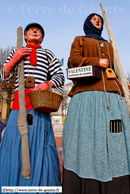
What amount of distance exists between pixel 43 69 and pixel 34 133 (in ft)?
2.65

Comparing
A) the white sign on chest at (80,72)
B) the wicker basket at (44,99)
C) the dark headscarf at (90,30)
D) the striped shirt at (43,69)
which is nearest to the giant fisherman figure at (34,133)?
the striped shirt at (43,69)

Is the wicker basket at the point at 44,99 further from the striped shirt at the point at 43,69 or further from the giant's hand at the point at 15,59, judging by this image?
the giant's hand at the point at 15,59

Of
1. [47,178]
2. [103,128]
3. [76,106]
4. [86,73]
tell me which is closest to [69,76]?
[86,73]

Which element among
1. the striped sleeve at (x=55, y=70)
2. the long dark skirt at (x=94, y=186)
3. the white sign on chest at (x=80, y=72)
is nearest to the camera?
the long dark skirt at (x=94, y=186)

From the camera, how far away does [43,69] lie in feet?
6.79

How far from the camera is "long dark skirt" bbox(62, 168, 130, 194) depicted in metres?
1.47

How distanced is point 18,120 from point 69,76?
29.2 inches

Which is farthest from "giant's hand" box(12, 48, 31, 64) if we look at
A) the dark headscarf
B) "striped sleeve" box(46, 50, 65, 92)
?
the dark headscarf

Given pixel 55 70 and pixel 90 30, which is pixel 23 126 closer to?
pixel 55 70

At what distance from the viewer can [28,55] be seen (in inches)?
81.0

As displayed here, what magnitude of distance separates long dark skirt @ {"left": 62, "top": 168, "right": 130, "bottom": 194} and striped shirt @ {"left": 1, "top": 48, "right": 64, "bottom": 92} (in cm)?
107

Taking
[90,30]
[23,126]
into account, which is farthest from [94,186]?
[90,30]

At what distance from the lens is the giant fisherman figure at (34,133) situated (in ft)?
5.67

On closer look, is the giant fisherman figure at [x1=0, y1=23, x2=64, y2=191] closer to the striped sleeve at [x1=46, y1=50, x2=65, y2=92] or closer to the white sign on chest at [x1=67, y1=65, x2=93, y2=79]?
the striped sleeve at [x1=46, y1=50, x2=65, y2=92]
